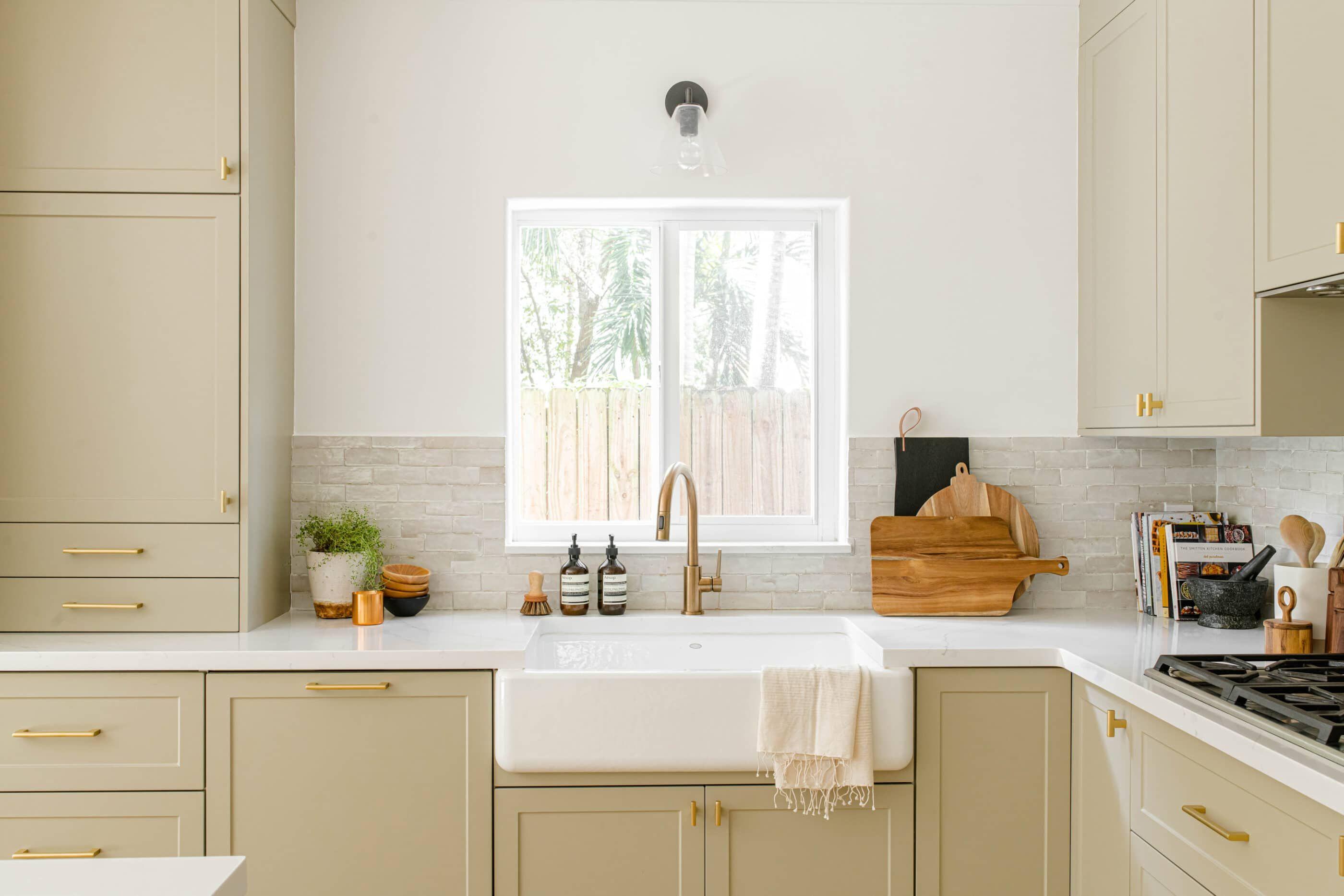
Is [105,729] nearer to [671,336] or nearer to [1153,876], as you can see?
[671,336]

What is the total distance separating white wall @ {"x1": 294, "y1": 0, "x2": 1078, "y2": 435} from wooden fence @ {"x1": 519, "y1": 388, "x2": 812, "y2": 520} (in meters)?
0.20

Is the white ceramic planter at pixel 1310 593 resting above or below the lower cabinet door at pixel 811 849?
above

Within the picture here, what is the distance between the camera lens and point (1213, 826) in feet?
4.90

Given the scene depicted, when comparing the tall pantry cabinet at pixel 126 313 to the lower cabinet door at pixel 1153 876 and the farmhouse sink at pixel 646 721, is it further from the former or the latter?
the lower cabinet door at pixel 1153 876

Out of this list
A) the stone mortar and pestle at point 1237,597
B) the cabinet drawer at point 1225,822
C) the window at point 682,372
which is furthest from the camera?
the window at point 682,372

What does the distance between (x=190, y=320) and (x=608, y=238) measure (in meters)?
1.15

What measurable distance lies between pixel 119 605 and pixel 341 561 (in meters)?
0.52

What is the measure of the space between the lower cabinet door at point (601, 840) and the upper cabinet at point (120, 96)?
167 centimetres

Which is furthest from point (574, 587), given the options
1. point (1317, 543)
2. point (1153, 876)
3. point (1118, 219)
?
point (1317, 543)

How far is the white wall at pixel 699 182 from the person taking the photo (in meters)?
2.55

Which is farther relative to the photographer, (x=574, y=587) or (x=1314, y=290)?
(x=574, y=587)

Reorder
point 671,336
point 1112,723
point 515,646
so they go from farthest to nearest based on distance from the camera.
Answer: point 671,336 → point 515,646 → point 1112,723

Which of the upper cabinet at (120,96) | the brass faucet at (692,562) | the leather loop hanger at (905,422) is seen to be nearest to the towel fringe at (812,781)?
the brass faucet at (692,562)

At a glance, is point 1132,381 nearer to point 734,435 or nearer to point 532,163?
point 734,435
